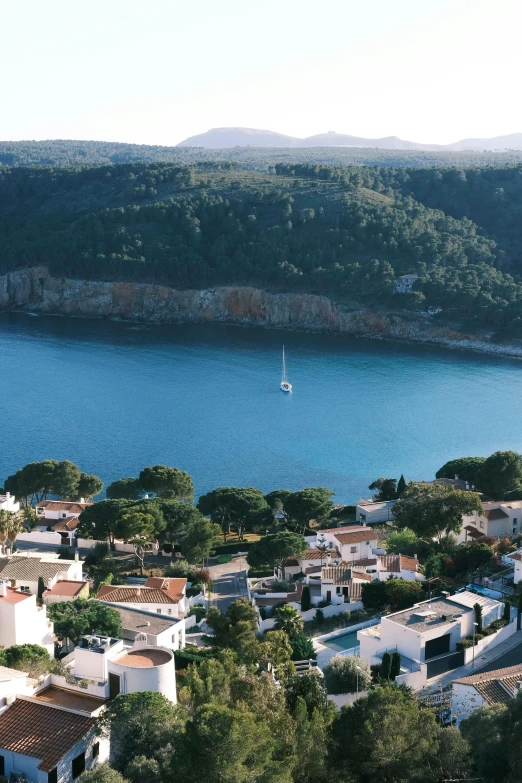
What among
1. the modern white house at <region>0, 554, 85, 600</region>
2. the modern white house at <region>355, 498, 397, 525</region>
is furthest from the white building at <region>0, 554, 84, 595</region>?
the modern white house at <region>355, 498, 397, 525</region>

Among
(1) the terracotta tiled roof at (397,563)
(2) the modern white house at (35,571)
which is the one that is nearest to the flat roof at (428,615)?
(1) the terracotta tiled roof at (397,563)

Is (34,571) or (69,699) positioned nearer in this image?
(69,699)

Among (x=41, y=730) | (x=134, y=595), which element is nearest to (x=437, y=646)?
(x=134, y=595)

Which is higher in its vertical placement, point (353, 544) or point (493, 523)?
point (493, 523)

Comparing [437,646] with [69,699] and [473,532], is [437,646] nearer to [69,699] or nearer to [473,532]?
[69,699]

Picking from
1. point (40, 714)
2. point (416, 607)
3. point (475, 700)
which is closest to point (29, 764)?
point (40, 714)

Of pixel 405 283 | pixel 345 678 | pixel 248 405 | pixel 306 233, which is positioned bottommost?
pixel 248 405
